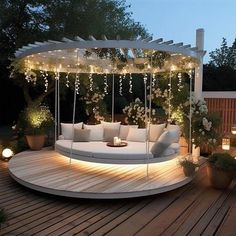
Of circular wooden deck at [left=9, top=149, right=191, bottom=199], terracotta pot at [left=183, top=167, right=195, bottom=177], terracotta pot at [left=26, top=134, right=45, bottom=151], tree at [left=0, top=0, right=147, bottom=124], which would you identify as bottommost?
circular wooden deck at [left=9, top=149, right=191, bottom=199]

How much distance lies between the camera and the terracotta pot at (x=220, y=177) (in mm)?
5650

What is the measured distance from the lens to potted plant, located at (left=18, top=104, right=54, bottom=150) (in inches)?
324

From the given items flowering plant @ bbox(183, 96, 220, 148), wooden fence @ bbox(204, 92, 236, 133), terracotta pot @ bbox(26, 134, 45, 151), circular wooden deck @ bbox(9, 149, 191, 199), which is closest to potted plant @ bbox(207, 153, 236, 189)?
circular wooden deck @ bbox(9, 149, 191, 199)

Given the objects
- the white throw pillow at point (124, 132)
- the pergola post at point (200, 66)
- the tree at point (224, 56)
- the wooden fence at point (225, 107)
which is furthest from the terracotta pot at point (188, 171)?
the tree at point (224, 56)

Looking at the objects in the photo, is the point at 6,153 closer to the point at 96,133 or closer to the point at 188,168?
the point at 96,133

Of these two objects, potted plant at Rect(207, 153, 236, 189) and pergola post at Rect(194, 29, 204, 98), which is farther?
pergola post at Rect(194, 29, 204, 98)

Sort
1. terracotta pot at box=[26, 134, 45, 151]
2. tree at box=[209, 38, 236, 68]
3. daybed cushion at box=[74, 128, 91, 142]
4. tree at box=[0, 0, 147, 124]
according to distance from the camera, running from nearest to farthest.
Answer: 1. daybed cushion at box=[74, 128, 91, 142]
2. terracotta pot at box=[26, 134, 45, 151]
3. tree at box=[0, 0, 147, 124]
4. tree at box=[209, 38, 236, 68]

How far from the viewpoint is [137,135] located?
7672 mm

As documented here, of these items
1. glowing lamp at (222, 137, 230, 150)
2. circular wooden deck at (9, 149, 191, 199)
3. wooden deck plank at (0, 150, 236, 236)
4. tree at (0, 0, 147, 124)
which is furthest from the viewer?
tree at (0, 0, 147, 124)

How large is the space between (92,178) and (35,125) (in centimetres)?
363

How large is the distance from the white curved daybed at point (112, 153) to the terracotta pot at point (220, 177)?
935 millimetres

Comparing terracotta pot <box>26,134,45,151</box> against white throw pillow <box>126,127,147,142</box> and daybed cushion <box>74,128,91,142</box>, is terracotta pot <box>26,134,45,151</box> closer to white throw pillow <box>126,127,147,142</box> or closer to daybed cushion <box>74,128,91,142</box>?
daybed cushion <box>74,128,91,142</box>

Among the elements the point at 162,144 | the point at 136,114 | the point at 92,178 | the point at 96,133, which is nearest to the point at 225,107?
the point at 136,114

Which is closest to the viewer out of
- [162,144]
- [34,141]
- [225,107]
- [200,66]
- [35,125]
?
[162,144]
